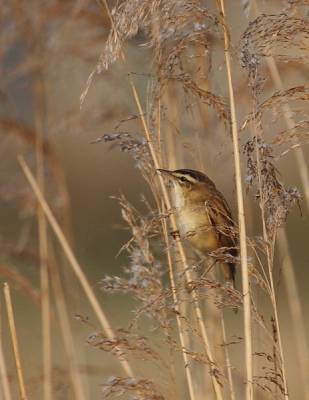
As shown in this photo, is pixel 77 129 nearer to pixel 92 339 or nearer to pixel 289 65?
pixel 289 65

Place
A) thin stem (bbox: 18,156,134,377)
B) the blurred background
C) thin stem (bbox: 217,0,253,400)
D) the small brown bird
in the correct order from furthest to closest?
the blurred background
the small brown bird
thin stem (bbox: 18,156,134,377)
thin stem (bbox: 217,0,253,400)

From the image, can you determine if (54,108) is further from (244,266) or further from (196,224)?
(244,266)

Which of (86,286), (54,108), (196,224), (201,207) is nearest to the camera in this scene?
(86,286)

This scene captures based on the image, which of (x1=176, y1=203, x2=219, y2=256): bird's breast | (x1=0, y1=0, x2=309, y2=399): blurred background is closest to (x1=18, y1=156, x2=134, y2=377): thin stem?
(x1=0, y1=0, x2=309, y2=399): blurred background

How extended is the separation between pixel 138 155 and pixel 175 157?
0.85m

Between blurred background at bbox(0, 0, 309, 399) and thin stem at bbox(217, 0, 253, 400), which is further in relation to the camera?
blurred background at bbox(0, 0, 309, 399)

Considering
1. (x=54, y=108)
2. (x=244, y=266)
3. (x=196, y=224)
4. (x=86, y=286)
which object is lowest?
(x=244, y=266)

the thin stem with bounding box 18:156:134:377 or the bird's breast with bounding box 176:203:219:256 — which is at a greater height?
the bird's breast with bounding box 176:203:219:256

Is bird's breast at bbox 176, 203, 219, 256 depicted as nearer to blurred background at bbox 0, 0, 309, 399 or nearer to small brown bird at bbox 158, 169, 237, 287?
small brown bird at bbox 158, 169, 237, 287

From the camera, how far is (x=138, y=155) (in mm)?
2596

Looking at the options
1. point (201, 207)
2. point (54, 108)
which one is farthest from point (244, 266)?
point (54, 108)

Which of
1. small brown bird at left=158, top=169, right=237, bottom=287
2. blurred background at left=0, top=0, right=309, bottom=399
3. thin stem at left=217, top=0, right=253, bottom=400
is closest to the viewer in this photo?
thin stem at left=217, top=0, right=253, bottom=400

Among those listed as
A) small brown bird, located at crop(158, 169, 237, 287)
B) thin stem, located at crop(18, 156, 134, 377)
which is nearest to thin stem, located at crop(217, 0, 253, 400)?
thin stem, located at crop(18, 156, 134, 377)

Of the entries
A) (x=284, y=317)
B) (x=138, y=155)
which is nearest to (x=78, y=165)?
(x=284, y=317)
